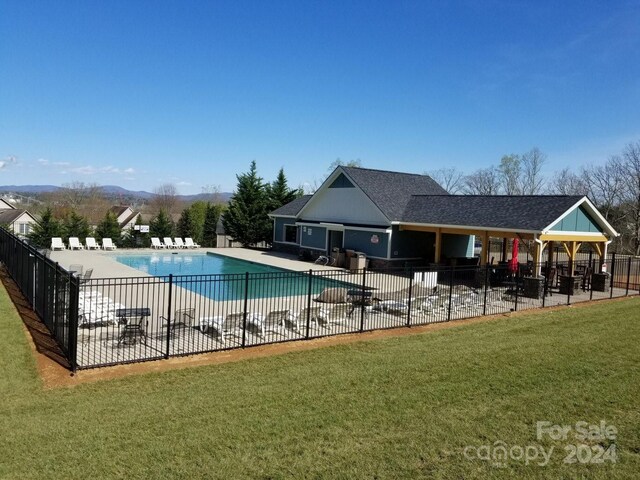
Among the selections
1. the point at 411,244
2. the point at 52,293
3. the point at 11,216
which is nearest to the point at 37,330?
the point at 52,293

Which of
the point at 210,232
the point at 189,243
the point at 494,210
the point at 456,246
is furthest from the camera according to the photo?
the point at 210,232

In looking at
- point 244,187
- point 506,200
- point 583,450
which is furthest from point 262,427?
point 244,187

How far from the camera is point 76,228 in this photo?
32.9 m

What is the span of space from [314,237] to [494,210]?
39.1ft

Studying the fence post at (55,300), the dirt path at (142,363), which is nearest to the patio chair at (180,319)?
the dirt path at (142,363)

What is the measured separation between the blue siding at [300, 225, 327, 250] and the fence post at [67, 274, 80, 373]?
69.4ft

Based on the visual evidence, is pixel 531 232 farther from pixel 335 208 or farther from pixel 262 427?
pixel 262 427

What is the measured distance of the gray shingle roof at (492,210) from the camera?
19016 millimetres

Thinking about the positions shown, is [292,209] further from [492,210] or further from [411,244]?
[492,210]

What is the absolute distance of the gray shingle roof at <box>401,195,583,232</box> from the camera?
749 inches

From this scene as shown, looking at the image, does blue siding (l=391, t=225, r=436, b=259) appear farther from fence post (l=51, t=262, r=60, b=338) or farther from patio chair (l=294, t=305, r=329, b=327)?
fence post (l=51, t=262, r=60, b=338)

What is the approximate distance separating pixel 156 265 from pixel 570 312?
21.0 meters

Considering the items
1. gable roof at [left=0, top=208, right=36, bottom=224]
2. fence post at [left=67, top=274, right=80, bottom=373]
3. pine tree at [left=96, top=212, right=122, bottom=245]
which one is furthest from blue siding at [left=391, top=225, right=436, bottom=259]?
gable roof at [left=0, top=208, right=36, bottom=224]

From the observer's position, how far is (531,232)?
18.1 m
